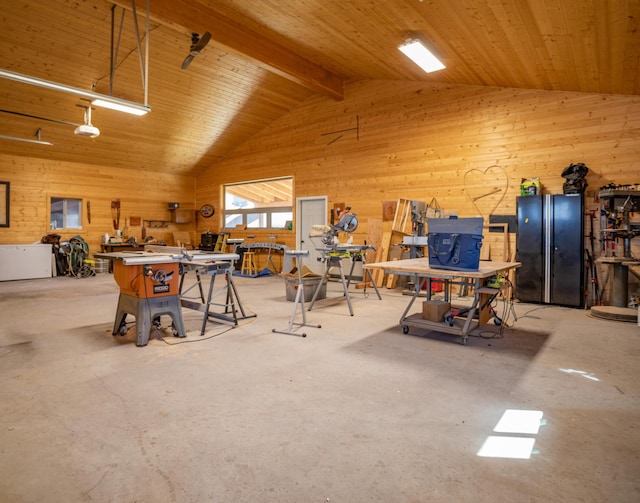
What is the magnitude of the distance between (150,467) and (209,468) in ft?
0.94

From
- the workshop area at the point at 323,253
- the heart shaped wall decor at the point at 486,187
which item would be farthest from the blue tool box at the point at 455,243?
the heart shaped wall decor at the point at 486,187

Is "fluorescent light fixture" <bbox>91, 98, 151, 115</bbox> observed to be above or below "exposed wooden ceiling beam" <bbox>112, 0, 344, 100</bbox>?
below

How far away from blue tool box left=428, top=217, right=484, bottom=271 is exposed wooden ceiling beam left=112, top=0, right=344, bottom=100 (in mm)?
4968

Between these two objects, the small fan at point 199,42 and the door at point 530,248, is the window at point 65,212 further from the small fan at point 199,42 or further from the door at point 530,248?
the door at point 530,248

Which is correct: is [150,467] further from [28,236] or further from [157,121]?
[28,236]

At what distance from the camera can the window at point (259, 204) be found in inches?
420

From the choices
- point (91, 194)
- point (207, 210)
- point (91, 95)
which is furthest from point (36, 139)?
point (91, 95)

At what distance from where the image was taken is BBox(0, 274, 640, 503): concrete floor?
172 centimetres

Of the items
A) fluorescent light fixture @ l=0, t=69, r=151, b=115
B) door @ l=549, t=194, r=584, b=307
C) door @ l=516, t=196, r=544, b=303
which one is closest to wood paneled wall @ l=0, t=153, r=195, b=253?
fluorescent light fixture @ l=0, t=69, r=151, b=115

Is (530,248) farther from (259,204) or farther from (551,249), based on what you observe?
(259,204)

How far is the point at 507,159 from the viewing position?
6824mm

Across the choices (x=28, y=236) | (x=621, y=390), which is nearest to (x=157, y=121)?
(x=28, y=236)

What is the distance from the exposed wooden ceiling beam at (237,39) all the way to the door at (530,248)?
15.7 feet

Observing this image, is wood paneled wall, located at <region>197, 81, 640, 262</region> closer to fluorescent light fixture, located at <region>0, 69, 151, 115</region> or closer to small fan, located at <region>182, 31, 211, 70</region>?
small fan, located at <region>182, 31, 211, 70</region>
